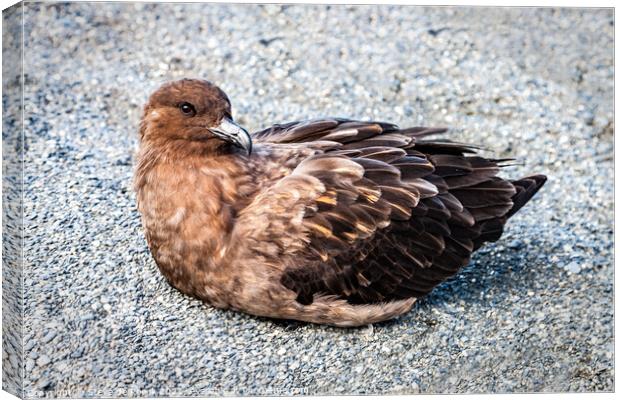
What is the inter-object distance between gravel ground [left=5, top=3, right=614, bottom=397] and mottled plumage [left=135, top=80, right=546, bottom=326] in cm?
24

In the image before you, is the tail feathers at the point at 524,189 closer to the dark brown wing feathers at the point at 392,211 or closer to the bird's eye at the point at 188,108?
the dark brown wing feathers at the point at 392,211

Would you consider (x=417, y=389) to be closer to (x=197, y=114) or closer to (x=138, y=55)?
(x=197, y=114)

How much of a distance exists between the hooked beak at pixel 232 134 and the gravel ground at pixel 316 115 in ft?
3.14

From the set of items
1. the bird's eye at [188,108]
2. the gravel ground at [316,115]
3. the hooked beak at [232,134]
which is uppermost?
the bird's eye at [188,108]

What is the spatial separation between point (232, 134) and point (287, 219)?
531 mm

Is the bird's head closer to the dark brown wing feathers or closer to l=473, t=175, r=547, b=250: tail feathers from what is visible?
the dark brown wing feathers

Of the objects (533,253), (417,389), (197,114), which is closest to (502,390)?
(417,389)

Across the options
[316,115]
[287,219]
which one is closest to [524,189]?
[287,219]

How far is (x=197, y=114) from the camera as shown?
5.51 m

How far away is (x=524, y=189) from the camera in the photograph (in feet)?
20.7

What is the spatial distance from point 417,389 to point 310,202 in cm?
119

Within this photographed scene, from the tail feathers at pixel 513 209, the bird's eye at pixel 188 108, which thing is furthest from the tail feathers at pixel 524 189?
the bird's eye at pixel 188 108

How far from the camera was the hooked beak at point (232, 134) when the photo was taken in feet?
18.0

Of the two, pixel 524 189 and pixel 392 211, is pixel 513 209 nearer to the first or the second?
pixel 524 189
